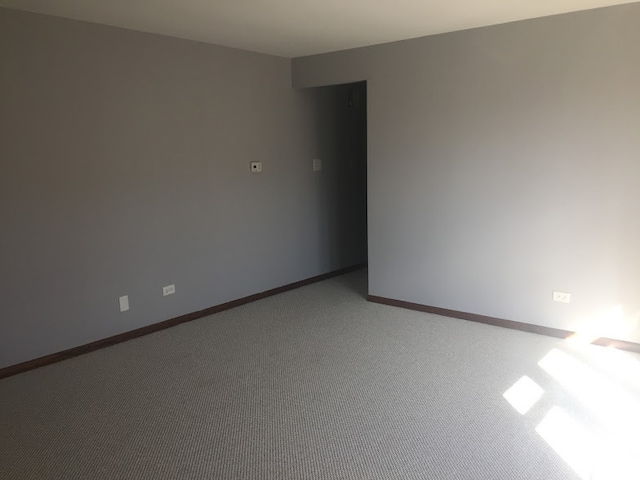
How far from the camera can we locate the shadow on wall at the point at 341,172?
556 cm

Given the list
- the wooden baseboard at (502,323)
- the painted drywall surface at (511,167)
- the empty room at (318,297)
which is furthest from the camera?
the wooden baseboard at (502,323)

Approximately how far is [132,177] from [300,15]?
5.86ft

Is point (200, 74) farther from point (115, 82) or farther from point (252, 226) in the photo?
point (252, 226)

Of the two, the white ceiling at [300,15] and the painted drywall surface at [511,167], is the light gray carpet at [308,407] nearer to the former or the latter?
the painted drywall surface at [511,167]

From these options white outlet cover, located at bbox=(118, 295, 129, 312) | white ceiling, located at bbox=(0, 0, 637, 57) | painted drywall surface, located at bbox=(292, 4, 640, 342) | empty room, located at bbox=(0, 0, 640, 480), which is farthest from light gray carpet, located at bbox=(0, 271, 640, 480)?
white ceiling, located at bbox=(0, 0, 637, 57)

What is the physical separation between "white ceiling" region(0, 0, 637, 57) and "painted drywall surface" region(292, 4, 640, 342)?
249mm

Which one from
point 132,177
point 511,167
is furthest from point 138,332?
point 511,167

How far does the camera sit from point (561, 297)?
379 cm

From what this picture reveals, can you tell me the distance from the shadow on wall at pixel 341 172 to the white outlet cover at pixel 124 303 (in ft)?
7.78

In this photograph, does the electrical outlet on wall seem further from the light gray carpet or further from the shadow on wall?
the shadow on wall

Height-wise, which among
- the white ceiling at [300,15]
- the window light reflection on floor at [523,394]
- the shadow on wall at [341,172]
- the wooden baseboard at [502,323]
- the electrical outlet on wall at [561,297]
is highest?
the white ceiling at [300,15]

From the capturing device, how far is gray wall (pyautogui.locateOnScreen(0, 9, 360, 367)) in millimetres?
3297

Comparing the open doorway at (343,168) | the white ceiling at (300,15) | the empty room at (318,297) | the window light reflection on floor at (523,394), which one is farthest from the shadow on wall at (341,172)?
the window light reflection on floor at (523,394)

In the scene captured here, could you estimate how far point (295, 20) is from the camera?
3492 millimetres
